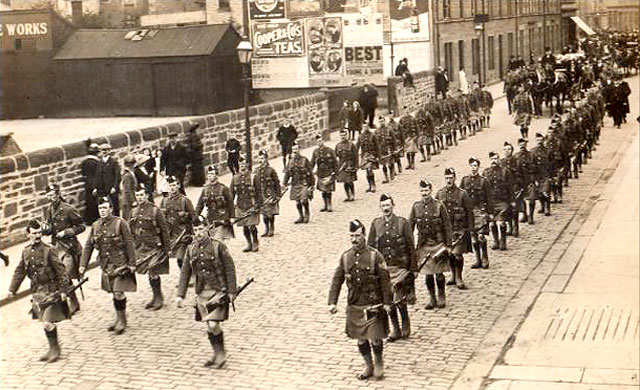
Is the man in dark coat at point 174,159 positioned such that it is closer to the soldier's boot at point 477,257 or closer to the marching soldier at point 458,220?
the soldier's boot at point 477,257

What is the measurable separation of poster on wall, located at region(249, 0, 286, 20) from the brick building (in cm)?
660

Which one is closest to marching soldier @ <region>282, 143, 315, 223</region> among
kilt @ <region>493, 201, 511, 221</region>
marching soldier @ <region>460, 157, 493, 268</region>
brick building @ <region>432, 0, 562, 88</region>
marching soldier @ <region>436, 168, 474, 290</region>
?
kilt @ <region>493, 201, 511, 221</region>

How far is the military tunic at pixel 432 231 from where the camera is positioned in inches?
446

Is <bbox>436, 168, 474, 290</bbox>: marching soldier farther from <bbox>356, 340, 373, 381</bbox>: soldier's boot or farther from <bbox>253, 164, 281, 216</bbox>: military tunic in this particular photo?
<bbox>253, 164, 281, 216</bbox>: military tunic

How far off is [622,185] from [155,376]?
13.0 metres

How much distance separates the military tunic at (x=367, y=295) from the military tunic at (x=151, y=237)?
3.53 m

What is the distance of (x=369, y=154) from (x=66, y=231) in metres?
8.87

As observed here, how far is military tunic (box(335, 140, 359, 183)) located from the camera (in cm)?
1875

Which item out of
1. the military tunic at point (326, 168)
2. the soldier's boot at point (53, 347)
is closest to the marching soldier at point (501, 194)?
the military tunic at point (326, 168)

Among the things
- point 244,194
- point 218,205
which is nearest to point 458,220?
point 218,205

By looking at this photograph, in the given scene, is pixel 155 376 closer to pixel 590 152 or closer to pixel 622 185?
pixel 622 185

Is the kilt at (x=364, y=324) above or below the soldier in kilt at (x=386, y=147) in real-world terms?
below

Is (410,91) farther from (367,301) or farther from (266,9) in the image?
(367,301)

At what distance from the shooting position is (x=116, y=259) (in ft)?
37.2
